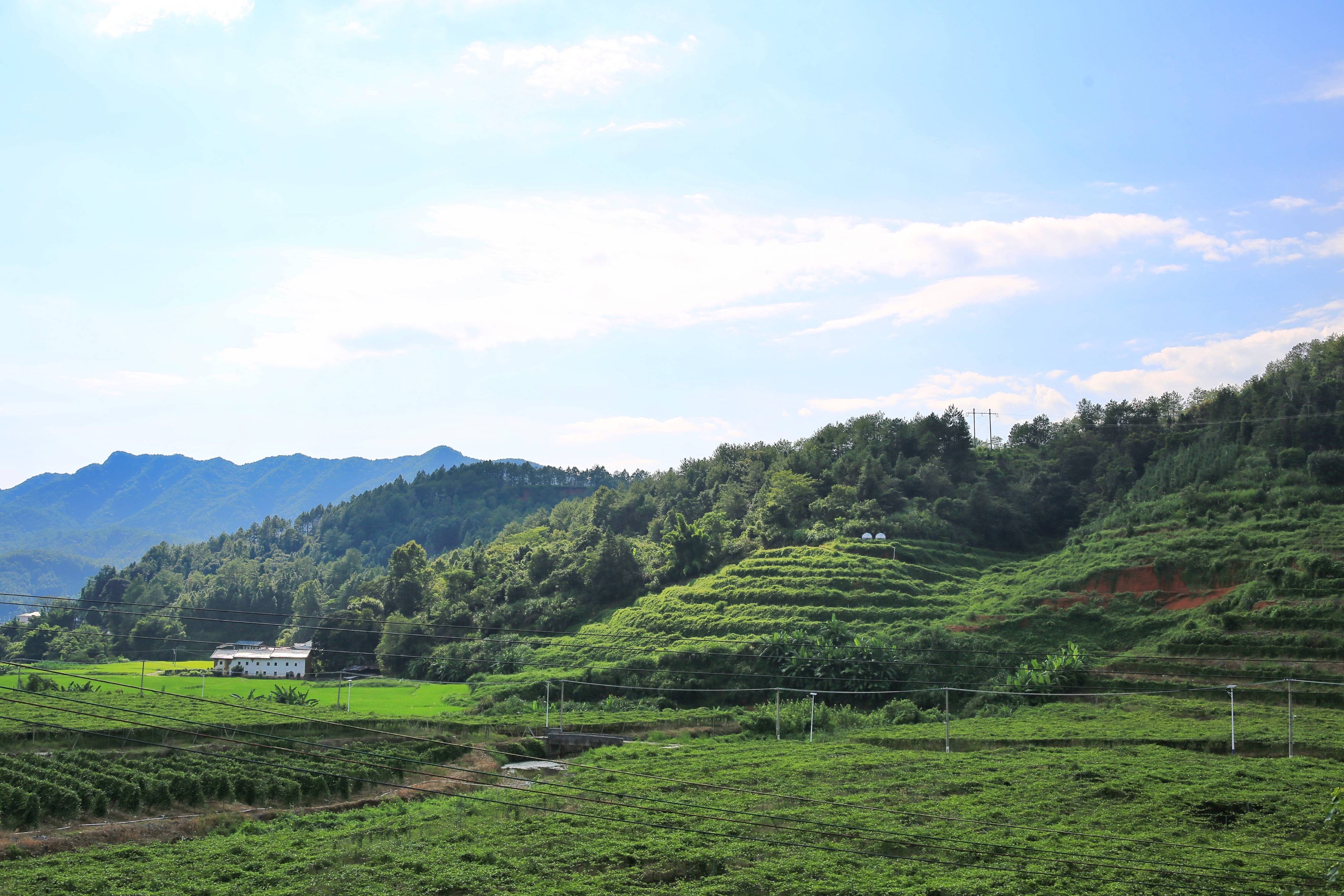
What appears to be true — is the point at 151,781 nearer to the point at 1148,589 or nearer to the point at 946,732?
the point at 946,732

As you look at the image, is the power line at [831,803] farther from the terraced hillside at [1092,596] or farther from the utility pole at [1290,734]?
the terraced hillside at [1092,596]

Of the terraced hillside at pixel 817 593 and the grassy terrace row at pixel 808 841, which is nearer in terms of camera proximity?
the grassy terrace row at pixel 808 841

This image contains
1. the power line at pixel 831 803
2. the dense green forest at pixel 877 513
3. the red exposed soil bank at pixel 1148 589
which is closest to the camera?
the power line at pixel 831 803

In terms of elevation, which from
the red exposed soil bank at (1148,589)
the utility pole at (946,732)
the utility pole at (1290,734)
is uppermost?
the red exposed soil bank at (1148,589)

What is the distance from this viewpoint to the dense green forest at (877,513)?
6525 centimetres

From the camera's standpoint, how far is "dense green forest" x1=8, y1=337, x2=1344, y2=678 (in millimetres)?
65250

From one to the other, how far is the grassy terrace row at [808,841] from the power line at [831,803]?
0.17 metres

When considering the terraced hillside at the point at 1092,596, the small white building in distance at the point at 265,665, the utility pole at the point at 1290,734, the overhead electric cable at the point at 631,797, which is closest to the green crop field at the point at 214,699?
the overhead electric cable at the point at 631,797

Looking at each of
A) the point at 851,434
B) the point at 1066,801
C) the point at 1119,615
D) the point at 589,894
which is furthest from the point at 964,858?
the point at 851,434

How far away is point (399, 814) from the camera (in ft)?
94.3

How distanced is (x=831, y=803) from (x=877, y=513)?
2040 inches

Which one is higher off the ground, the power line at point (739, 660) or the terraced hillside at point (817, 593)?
the terraced hillside at point (817, 593)

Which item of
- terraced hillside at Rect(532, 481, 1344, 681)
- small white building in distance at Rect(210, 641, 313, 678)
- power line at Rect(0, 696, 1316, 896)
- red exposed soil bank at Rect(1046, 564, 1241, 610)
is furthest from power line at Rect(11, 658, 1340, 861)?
small white building in distance at Rect(210, 641, 313, 678)

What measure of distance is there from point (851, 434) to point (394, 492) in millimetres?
128937
